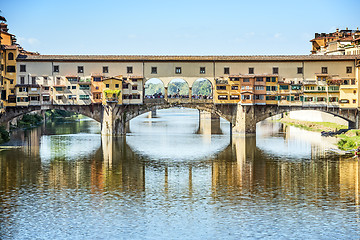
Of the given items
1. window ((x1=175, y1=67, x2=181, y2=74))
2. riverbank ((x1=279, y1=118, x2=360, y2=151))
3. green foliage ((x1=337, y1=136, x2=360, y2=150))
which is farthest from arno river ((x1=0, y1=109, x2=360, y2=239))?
window ((x1=175, y1=67, x2=181, y2=74))

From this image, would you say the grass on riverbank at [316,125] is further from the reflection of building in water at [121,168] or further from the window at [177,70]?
the reflection of building in water at [121,168]

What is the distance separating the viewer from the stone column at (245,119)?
72000 mm

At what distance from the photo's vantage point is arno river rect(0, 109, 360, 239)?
28453 millimetres

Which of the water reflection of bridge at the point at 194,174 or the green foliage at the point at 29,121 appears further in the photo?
the green foliage at the point at 29,121

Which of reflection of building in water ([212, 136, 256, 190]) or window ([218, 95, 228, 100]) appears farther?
window ([218, 95, 228, 100])

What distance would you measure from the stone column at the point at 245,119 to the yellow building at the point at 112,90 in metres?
15.9

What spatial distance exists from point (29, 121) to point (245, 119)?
4183cm

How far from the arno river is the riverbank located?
2.70m

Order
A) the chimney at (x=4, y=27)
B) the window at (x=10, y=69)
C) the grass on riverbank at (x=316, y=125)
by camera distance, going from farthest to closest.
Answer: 1. the chimney at (x=4, y=27)
2. the grass on riverbank at (x=316, y=125)
3. the window at (x=10, y=69)

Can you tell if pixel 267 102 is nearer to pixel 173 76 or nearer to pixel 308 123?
pixel 173 76

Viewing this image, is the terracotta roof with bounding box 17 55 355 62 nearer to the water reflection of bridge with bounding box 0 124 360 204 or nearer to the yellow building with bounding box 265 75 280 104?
the yellow building with bounding box 265 75 280 104

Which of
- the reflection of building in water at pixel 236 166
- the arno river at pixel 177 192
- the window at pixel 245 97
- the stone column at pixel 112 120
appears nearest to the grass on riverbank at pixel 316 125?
the window at pixel 245 97

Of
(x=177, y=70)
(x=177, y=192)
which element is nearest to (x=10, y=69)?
(x=177, y=70)

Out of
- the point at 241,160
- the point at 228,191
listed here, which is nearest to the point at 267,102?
the point at 241,160
